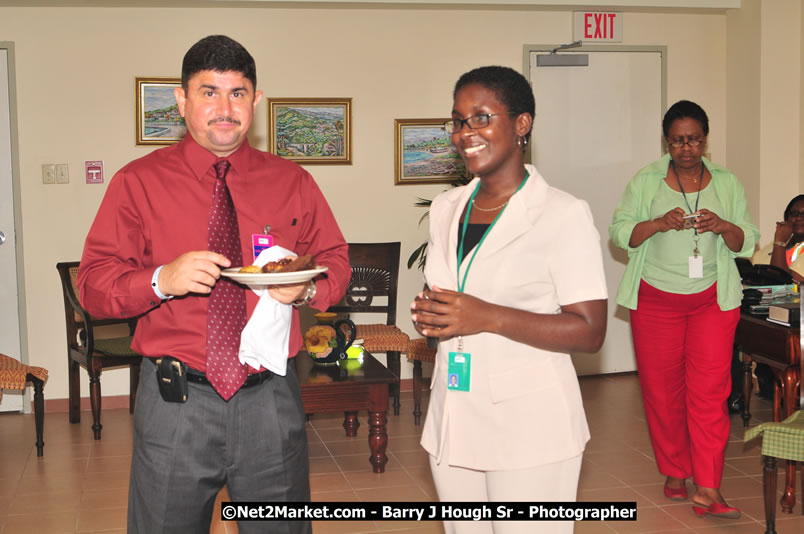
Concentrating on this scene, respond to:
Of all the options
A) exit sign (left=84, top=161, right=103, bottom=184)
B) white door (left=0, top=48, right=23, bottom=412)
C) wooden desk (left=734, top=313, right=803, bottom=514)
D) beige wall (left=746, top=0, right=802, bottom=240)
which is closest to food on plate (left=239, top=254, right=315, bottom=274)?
wooden desk (left=734, top=313, right=803, bottom=514)

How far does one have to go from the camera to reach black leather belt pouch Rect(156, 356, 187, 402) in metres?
2.18

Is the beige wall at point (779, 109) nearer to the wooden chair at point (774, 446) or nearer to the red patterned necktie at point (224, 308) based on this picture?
the wooden chair at point (774, 446)

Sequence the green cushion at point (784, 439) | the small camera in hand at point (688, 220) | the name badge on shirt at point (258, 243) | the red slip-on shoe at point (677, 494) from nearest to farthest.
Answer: the name badge on shirt at point (258, 243)
the green cushion at point (784, 439)
the small camera in hand at point (688, 220)
the red slip-on shoe at point (677, 494)

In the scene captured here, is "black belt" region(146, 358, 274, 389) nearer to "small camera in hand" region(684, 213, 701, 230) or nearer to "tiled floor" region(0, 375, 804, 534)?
"tiled floor" region(0, 375, 804, 534)

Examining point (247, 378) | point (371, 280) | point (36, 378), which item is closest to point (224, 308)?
point (247, 378)

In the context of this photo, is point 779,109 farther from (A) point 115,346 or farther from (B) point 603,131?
(A) point 115,346

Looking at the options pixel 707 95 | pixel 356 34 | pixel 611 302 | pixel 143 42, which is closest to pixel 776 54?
pixel 707 95

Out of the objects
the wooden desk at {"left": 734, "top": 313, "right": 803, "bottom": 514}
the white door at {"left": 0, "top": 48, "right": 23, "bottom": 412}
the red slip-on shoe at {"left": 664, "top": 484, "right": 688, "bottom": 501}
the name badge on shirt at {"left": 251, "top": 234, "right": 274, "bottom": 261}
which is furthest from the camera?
the white door at {"left": 0, "top": 48, "right": 23, "bottom": 412}

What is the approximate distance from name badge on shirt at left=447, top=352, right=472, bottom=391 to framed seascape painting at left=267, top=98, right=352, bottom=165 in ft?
15.8

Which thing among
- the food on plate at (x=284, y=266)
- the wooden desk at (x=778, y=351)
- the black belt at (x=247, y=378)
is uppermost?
the food on plate at (x=284, y=266)

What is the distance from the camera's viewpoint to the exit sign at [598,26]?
6.99m

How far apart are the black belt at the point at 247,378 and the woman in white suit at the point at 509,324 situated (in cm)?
45

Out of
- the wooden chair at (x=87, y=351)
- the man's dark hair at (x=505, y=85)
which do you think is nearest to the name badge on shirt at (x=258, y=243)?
the man's dark hair at (x=505, y=85)

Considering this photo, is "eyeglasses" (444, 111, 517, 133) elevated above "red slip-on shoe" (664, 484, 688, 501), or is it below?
above
